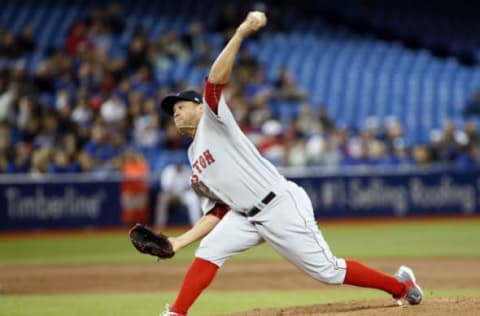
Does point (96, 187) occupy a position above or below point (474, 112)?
below

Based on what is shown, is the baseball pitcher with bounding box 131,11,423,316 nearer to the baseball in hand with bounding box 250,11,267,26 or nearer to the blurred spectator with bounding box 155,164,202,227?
the baseball in hand with bounding box 250,11,267,26

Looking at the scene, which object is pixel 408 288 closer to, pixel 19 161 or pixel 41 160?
pixel 41 160

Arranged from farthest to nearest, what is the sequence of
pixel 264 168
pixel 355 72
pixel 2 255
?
pixel 355 72 < pixel 2 255 < pixel 264 168

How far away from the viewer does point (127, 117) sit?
59.1 feet

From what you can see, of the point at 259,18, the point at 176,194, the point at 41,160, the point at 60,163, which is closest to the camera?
the point at 259,18

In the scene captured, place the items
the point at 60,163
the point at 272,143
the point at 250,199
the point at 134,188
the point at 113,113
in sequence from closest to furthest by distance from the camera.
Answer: the point at 250,199 < the point at 60,163 < the point at 134,188 < the point at 113,113 < the point at 272,143

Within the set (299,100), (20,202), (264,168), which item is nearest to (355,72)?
(299,100)

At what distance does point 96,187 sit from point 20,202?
139 cm

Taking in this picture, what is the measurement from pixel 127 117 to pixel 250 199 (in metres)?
11.9

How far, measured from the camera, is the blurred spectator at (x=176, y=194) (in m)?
17.3

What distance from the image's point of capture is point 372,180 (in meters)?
18.4

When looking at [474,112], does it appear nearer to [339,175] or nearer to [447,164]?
[447,164]

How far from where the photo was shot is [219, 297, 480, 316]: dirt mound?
22.0 feet

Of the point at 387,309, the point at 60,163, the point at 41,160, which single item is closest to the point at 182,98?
the point at 387,309
